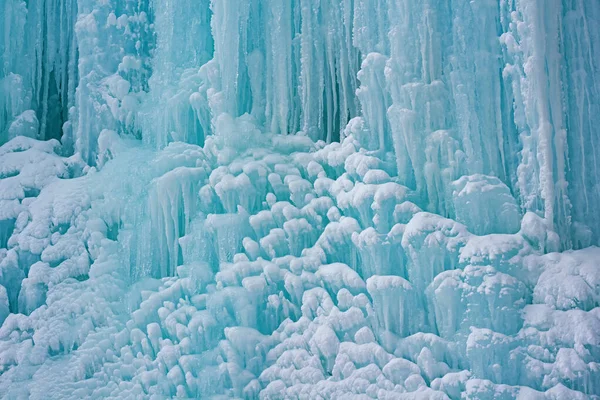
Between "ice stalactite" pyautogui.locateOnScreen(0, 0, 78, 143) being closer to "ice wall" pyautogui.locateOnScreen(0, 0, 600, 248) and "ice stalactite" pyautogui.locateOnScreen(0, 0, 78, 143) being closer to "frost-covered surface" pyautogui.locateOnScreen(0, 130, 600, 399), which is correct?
"ice wall" pyautogui.locateOnScreen(0, 0, 600, 248)

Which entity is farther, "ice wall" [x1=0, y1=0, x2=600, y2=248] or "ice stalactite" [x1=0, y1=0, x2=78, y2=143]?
"ice stalactite" [x1=0, y1=0, x2=78, y2=143]

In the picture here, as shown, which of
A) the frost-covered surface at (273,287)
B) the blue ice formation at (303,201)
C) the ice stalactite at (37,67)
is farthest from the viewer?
the ice stalactite at (37,67)

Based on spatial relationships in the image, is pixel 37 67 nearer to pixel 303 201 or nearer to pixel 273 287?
pixel 303 201

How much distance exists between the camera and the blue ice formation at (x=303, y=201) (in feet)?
19.0

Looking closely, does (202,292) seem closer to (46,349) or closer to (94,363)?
(94,363)

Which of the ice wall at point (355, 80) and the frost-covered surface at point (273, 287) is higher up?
the ice wall at point (355, 80)

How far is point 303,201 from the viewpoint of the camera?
721cm

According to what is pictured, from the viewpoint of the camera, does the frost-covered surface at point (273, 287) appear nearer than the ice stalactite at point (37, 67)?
Yes

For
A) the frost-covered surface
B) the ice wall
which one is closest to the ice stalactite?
the ice wall

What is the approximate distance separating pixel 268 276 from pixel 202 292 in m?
0.79

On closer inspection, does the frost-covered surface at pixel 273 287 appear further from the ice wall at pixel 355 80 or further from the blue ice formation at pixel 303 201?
the ice wall at pixel 355 80

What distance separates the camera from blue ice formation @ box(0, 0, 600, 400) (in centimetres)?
579

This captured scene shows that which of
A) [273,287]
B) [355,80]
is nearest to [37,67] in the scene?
[355,80]

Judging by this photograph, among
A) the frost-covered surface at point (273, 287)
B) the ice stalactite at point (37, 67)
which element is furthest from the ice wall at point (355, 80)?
the frost-covered surface at point (273, 287)
